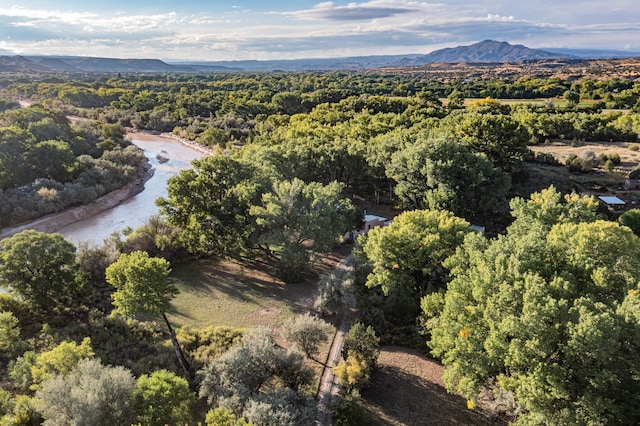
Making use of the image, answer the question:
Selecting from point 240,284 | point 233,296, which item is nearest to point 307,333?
point 233,296

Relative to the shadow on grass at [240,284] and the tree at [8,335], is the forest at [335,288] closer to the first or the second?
the tree at [8,335]

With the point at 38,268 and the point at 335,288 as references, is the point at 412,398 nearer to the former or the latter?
the point at 335,288

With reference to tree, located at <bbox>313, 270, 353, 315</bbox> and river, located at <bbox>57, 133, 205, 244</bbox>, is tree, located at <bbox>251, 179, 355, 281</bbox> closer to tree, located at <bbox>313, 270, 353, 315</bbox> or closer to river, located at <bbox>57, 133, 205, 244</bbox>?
tree, located at <bbox>313, 270, 353, 315</bbox>

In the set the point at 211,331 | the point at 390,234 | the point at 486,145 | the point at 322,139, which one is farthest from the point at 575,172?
the point at 211,331

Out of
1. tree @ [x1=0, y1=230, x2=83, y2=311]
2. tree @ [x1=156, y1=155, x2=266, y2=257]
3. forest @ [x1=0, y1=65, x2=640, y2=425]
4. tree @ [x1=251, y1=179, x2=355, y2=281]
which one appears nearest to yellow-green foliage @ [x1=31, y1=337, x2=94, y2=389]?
forest @ [x1=0, y1=65, x2=640, y2=425]

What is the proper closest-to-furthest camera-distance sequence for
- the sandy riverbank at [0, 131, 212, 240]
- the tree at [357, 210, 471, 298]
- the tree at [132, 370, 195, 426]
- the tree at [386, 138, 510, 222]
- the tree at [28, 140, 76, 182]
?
the tree at [132, 370, 195, 426]
the tree at [357, 210, 471, 298]
the tree at [386, 138, 510, 222]
the sandy riverbank at [0, 131, 212, 240]
the tree at [28, 140, 76, 182]

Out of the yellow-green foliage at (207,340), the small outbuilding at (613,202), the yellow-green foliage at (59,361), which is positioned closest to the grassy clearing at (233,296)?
the yellow-green foliage at (207,340)

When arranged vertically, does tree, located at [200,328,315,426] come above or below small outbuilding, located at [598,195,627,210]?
below

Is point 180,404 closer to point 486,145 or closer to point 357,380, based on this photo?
point 357,380
